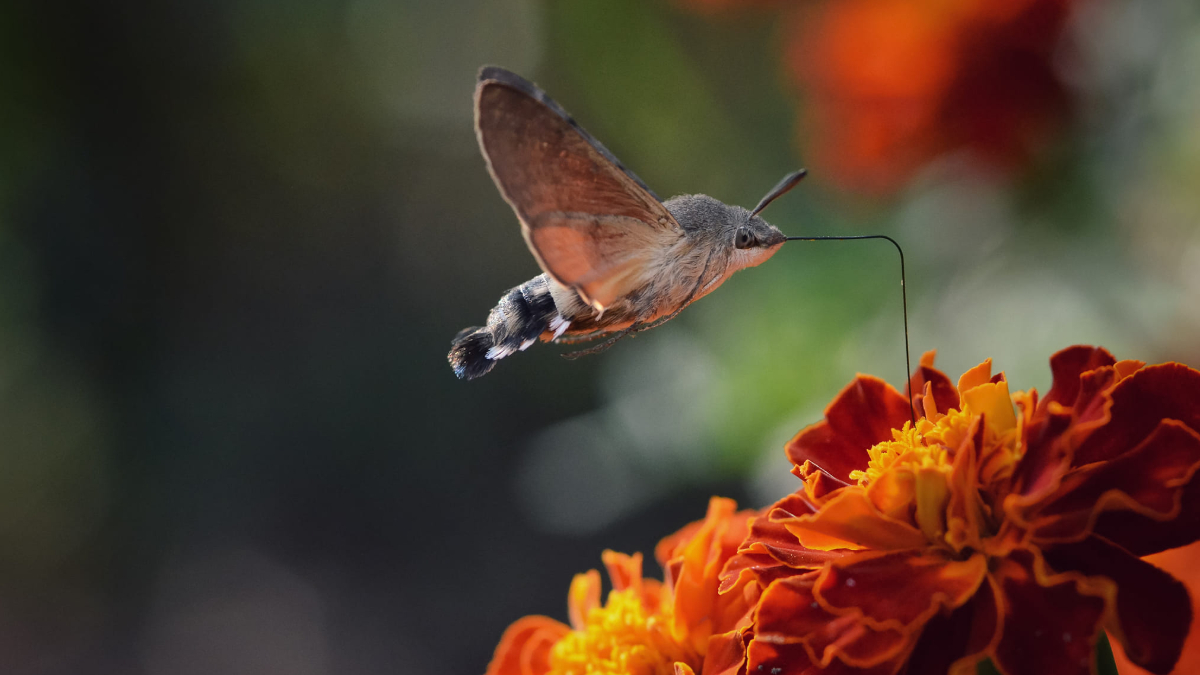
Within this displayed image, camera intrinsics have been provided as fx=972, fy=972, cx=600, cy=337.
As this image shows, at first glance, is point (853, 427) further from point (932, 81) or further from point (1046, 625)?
point (932, 81)

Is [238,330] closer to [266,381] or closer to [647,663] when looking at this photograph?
[266,381]

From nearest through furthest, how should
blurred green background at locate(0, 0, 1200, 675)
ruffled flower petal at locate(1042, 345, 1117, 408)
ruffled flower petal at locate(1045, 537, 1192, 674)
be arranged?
ruffled flower petal at locate(1045, 537, 1192, 674) → ruffled flower petal at locate(1042, 345, 1117, 408) → blurred green background at locate(0, 0, 1200, 675)

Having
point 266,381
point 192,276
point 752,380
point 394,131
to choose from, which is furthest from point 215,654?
point 752,380

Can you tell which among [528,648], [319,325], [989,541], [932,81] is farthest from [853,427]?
[319,325]

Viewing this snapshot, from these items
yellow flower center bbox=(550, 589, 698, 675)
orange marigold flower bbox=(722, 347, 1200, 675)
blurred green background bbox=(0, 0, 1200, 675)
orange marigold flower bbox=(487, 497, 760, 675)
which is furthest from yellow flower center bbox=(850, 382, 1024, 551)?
blurred green background bbox=(0, 0, 1200, 675)

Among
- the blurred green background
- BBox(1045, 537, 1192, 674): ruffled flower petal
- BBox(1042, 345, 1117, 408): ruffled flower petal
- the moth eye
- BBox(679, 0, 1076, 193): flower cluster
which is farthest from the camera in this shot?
the blurred green background

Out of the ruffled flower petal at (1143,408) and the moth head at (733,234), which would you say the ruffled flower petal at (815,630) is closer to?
the ruffled flower petal at (1143,408)

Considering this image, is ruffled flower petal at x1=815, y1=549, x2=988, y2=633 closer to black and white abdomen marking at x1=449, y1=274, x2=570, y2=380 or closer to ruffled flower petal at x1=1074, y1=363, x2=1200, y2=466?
ruffled flower petal at x1=1074, y1=363, x2=1200, y2=466

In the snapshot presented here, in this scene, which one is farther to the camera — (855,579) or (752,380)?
(752,380)

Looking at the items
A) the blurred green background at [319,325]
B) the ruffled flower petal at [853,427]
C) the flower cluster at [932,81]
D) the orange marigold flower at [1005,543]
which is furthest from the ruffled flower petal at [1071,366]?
the blurred green background at [319,325]
